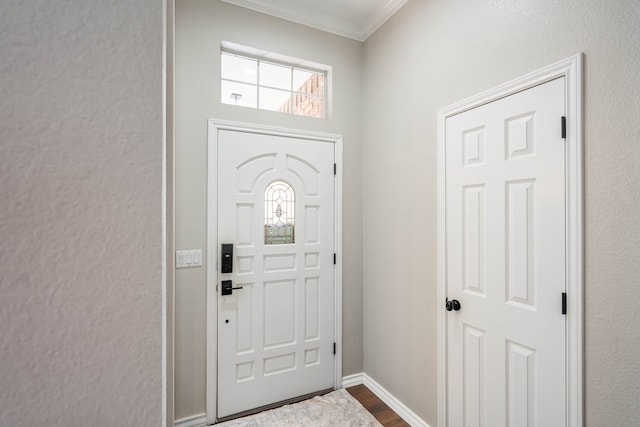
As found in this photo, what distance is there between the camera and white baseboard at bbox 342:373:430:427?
6.45 ft

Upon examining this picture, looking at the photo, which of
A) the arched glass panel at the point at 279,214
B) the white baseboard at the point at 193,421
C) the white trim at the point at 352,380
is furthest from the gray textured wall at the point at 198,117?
the white trim at the point at 352,380

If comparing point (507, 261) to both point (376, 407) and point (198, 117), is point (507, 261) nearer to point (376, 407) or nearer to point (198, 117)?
point (376, 407)

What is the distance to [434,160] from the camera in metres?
1.85

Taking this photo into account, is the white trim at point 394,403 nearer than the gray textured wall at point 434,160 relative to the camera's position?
No

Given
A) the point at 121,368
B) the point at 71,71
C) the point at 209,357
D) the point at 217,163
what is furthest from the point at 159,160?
the point at 209,357

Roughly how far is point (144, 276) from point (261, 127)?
2001mm

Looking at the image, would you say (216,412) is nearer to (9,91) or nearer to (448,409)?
(448,409)

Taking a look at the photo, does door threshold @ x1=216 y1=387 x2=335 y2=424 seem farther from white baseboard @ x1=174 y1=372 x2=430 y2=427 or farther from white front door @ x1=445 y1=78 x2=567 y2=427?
white front door @ x1=445 y1=78 x2=567 y2=427

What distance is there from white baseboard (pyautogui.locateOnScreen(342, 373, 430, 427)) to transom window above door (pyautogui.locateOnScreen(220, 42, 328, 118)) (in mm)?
2244

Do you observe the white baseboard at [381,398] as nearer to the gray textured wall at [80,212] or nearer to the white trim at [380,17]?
the gray textured wall at [80,212]

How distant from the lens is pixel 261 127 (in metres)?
2.21

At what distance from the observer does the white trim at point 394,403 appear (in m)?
1.95

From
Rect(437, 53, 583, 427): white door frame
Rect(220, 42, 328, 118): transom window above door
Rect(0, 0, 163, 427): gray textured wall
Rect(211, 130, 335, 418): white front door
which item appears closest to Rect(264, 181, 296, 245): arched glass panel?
Rect(211, 130, 335, 418): white front door

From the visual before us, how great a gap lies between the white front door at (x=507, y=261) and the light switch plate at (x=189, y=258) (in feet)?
5.30
